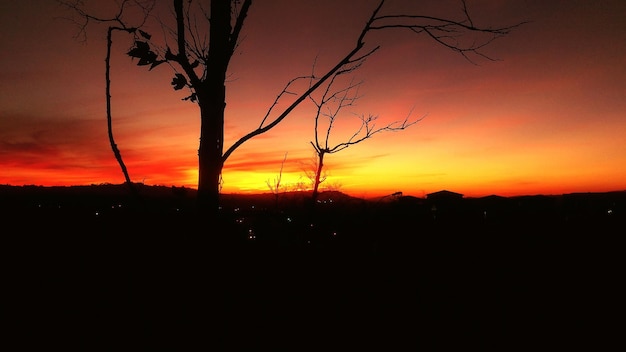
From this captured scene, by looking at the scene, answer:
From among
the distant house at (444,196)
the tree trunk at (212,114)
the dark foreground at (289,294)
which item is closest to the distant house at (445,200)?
the distant house at (444,196)

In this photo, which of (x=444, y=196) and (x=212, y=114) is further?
(x=444, y=196)

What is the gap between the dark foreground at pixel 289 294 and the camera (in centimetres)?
371

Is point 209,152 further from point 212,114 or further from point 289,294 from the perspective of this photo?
point 289,294

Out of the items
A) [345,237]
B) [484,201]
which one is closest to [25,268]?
[345,237]

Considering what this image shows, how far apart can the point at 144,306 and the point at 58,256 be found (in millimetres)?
6493

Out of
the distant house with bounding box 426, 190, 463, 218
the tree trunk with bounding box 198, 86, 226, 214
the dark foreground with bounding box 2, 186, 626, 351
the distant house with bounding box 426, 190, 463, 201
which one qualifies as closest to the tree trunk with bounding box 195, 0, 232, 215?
the tree trunk with bounding box 198, 86, 226, 214

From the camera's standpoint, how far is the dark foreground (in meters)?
3.71

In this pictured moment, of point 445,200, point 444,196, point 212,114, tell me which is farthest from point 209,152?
point 444,196

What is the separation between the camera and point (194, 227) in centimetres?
297

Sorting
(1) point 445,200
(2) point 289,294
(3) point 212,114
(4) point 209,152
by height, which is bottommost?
(2) point 289,294

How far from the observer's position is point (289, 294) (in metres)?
5.46

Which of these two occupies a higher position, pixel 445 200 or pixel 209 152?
pixel 209 152

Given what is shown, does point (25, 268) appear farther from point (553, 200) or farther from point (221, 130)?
point (553, 200)

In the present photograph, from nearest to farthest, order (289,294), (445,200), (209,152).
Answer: (209,152), (289,294), (445,200)
